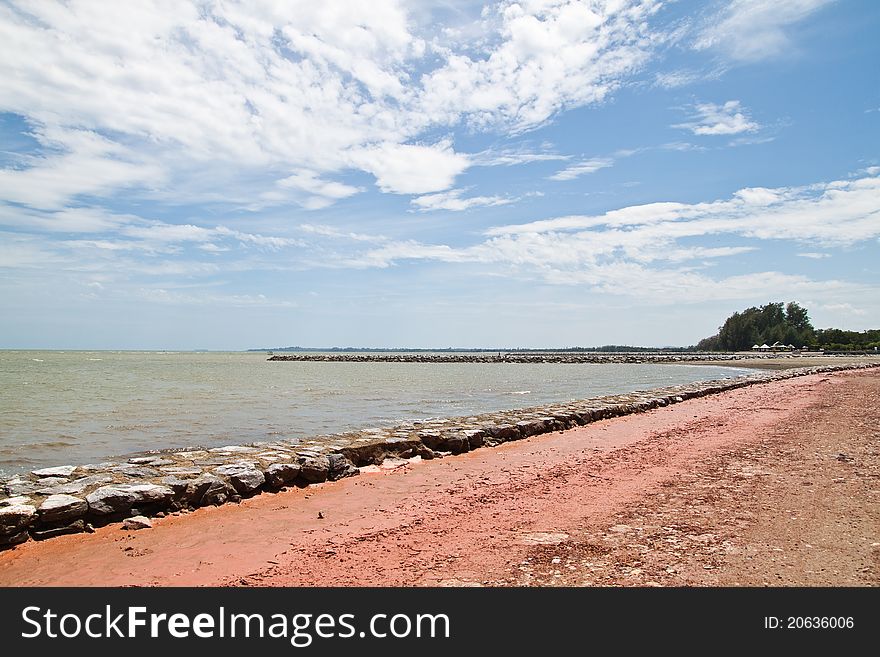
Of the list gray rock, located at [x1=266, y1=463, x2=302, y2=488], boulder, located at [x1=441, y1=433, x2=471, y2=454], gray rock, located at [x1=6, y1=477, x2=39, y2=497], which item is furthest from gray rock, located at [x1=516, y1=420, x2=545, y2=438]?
gray rock, located at [x1=6, y1=477, x2=39, y2=497]

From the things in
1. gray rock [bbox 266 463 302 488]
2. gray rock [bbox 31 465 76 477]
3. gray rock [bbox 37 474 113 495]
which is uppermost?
gray rock [bbox 37 474 113 495]

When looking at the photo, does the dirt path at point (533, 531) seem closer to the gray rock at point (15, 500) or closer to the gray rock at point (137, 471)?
the gray rock at point (15, 500)

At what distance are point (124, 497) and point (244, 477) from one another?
1.47 m

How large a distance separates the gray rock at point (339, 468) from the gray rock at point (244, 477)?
1.17 meters

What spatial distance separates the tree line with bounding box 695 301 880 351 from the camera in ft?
359

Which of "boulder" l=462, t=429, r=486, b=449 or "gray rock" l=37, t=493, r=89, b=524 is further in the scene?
"boulder" l=462, t=429, r=486, b=449

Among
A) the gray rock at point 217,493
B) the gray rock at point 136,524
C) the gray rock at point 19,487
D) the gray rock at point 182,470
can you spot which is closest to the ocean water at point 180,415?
the gray rock at point 19,487

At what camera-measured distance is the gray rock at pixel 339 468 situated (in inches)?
333

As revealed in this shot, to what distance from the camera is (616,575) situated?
4270 millimetres

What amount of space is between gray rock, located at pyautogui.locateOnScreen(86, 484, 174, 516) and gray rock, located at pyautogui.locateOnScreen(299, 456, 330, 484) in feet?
6.40

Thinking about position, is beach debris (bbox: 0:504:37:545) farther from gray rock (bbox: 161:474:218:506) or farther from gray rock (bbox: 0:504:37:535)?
gray rock (bbox: 161:474:218:506)

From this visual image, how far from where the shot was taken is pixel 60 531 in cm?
568

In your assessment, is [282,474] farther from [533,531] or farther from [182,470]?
[533,531]

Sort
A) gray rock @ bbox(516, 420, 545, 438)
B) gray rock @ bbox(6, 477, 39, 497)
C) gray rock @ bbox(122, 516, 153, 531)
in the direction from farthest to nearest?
gray rock @ bbox(516, 420, 545, 438) < gray rock @ bbox(6, 477, 39, 497) < gray rock @ bbox(122, 516, 153, 531)
